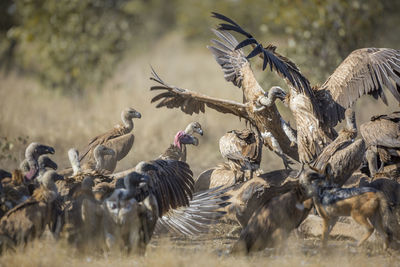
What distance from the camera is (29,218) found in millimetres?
5398

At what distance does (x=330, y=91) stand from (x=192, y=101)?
7.18 ft

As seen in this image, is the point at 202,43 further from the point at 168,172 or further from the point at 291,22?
the point at 168,172


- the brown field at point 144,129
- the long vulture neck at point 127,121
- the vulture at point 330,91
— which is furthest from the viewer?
the long vulture neck at point 127,121

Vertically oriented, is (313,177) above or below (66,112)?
below

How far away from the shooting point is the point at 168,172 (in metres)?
6.58

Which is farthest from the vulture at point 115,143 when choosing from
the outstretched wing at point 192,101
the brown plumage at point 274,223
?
the brown plumage at point 274,223

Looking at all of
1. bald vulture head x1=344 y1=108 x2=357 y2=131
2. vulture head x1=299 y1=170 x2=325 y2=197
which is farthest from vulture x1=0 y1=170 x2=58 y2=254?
bald vulture head x1=344 y1=108 x2=357 y2=131

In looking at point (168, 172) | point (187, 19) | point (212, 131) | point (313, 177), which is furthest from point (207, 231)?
point (187, 19)

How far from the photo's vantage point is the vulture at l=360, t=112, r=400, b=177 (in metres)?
7.41

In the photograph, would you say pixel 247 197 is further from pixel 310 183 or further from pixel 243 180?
pixel 310 183

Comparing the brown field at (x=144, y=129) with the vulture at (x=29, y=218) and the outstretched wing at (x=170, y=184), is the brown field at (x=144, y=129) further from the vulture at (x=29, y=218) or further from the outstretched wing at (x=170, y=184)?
the outstretched wing at (x=170, y=184)

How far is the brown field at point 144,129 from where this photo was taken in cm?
523

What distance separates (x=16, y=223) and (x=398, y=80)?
5275mm

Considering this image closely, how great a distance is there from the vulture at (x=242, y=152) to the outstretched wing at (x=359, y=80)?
107 cm
